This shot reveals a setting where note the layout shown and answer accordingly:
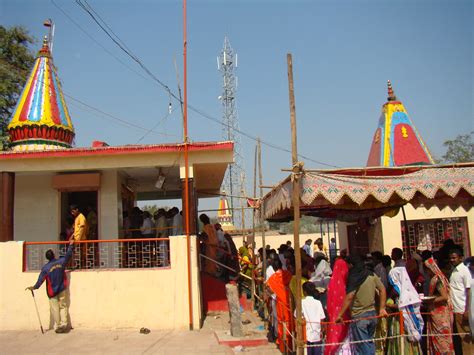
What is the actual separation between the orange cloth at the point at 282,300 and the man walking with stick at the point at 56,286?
4177 millimetres

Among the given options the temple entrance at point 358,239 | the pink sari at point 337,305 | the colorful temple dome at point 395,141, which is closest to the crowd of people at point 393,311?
the pink sari at point 337,305

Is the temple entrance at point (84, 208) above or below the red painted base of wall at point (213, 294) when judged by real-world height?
above

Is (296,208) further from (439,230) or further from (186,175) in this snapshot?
(439,230)

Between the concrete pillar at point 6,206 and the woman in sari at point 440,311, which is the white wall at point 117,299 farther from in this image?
the woman in sari at point 440,311

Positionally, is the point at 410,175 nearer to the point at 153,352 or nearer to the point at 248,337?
the point at 248,337

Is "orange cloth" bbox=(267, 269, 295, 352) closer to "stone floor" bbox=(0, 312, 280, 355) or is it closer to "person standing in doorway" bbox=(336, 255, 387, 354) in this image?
"stone floor" bbox=(0, 312, 280, 355)

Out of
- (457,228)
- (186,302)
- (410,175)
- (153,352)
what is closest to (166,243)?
(186,302)

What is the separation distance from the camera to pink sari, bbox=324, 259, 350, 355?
5.66m

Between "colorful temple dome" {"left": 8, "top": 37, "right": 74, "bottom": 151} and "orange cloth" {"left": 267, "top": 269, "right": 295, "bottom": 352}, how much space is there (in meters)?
7.70

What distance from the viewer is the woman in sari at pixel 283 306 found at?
660 centimetres

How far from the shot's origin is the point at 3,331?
28.5 ft

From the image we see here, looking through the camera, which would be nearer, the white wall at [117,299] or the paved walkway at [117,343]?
the paved walkway at [117,343]

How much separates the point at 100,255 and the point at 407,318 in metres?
6.62

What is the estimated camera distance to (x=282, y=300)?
22.6 ft
